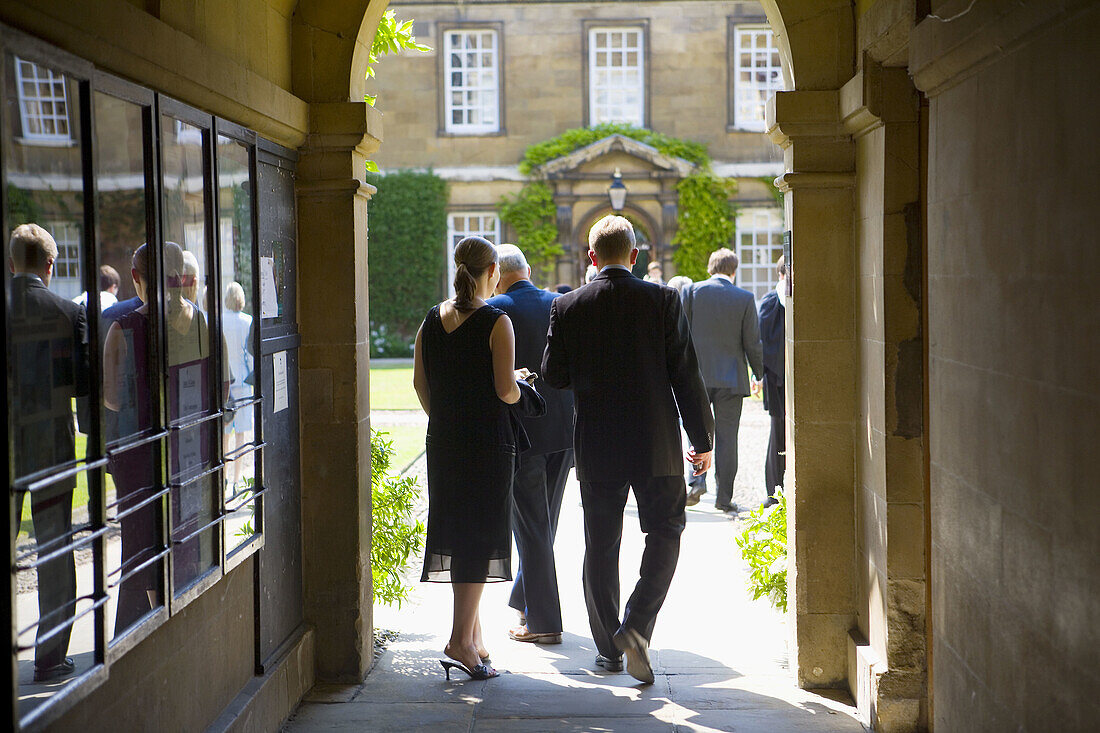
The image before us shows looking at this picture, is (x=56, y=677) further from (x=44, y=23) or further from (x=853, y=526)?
(x=853, y=526)

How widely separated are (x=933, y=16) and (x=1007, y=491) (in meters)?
1.32

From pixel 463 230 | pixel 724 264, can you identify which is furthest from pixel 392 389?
pixel 724 264

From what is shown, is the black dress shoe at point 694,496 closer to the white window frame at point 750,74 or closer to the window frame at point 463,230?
the window frame at point 463,230

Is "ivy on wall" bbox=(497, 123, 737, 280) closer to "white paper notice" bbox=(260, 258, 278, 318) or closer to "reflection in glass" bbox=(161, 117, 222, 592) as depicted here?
"white paper notice" bbox=(260, 258, 278, 318)

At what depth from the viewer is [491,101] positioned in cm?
2411

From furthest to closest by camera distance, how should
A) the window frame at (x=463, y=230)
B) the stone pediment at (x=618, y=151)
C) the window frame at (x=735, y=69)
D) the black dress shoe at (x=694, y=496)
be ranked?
the window frame at (x=463, y=230), the window frame at (x=735, y=69), the stone pediment at (x=618, y=151), the black dress shoe at (x=694, y=496)

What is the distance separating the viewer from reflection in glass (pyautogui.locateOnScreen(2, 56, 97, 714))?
2.64m

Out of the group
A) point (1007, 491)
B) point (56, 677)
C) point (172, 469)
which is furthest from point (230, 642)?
point (1007, 491)

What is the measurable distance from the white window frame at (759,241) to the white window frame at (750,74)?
65.5 inches

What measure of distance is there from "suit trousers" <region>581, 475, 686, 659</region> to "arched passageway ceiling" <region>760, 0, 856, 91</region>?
1.77m

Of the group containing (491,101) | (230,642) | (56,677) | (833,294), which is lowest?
(230,642)

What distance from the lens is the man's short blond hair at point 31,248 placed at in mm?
2666

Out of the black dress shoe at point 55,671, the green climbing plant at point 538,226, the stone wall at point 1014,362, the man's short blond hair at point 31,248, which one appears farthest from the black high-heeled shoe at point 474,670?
the green climbing plant at point 538,226

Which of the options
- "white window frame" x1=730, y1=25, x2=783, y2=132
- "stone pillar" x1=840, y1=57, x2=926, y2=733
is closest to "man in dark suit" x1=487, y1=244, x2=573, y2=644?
"stone pillar" x1=840, y1=57, x2=926, y2=733
